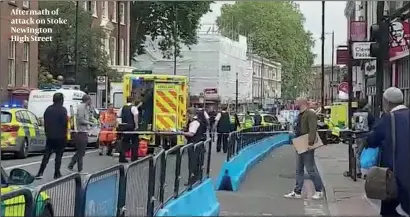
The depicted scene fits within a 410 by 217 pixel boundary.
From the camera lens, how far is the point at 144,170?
7637 mm

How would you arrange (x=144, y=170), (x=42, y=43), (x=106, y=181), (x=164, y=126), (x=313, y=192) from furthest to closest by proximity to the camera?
1. (x=42, y=43)
2. (x=164, y=126)
3. (x=313, y=192)
4. (x=144, y=170)
5. (x=106, y=181)

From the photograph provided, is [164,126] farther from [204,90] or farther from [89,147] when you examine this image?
[204,90]

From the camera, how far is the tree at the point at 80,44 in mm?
38344

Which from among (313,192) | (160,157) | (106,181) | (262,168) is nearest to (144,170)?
(160,157)

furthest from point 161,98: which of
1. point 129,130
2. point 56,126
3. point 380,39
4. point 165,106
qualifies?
point 380,39

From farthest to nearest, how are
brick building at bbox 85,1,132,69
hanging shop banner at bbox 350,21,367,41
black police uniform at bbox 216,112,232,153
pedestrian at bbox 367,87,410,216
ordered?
brick building at bbox 85,1,132,69, black police uniform at bbox 216,112,232,153, hanging shop banner at bbox 350,21,367,41, pedestrian at bbox 367,87,410,216

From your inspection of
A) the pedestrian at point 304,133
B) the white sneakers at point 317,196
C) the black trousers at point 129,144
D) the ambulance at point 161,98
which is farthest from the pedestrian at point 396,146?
the ambulance at point 161,98

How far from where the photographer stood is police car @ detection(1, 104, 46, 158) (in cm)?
2073

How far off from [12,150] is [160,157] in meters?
14.1

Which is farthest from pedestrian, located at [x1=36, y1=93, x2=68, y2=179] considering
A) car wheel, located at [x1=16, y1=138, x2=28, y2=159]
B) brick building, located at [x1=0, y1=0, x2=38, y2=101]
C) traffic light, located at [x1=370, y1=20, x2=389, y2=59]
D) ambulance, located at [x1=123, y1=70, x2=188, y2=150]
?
brick building, located at [x1=0, y1=0, x2=38, y2=101]

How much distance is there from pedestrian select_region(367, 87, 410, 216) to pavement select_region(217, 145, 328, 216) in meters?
3.65

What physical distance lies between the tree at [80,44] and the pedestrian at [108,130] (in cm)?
1315

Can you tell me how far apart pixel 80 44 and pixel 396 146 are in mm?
32782

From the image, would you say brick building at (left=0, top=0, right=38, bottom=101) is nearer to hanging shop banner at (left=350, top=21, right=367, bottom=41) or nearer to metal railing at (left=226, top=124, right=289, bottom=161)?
metal railing at (left=226, top=124, right=289, bottom=161)
